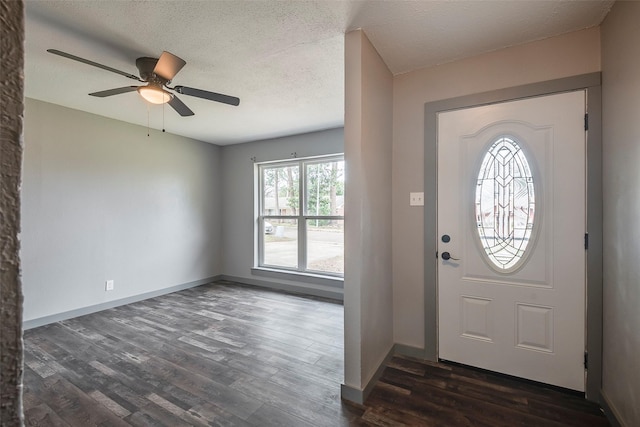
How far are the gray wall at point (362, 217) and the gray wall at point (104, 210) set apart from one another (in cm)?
354

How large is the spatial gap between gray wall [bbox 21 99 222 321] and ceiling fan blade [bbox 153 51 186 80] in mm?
2202

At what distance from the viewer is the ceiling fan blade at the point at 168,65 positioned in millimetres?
2072

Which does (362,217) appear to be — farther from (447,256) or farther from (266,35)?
(266,35)

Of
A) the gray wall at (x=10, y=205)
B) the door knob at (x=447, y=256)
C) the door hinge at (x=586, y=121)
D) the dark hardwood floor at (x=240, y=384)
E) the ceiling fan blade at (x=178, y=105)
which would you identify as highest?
the ceiling fan blade at (x=178, y=105)

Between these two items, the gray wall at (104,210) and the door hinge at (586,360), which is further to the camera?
the gray wall at (104,210)

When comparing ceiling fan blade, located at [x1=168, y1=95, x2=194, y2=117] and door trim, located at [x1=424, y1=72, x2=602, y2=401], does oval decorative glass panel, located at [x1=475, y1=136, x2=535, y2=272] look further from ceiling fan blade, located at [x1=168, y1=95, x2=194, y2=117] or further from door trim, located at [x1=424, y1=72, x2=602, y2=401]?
ceiling fan blade, located at [x1=168, y1=95, x2=194, y2=117]

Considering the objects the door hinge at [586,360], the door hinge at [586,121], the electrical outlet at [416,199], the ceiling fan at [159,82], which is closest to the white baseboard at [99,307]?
the ceiling fan at [159,82]

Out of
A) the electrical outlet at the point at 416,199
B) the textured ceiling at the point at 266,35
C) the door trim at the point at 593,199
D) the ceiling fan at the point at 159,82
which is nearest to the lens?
the textured ceiling at the point at 266,35

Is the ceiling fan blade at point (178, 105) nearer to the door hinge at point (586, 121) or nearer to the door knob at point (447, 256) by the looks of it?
the door knob at point (447, 256)

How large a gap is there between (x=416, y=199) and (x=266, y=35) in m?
1.74

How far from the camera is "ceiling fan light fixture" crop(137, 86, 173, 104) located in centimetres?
239

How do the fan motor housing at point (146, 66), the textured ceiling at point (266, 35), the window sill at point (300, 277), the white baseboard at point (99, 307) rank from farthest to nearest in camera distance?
the window sill at point (300, 277) → the white baseboard at point (99, 307) → the fan motor housing at point (146, 66) → the textured ceiling at point (266, 35)

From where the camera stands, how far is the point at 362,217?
2037 millimetres

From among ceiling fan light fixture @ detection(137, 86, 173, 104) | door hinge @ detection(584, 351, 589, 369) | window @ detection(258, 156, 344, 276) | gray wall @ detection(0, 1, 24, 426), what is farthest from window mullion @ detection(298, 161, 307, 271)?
gray wall @ detection(0, 1, 24, 426)
